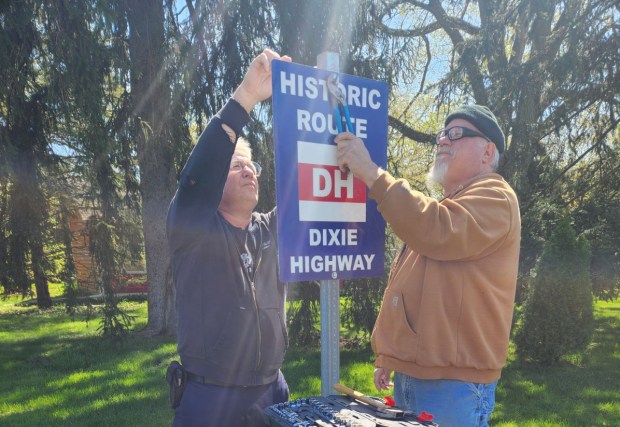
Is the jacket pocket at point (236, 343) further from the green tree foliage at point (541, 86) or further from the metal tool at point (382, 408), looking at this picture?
the green tree foliage at point (541, 86)

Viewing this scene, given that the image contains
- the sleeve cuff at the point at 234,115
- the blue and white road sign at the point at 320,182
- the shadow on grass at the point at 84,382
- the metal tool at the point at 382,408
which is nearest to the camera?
the metal tool at the point at 382,408

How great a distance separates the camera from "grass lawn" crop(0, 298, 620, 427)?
16.0 ft

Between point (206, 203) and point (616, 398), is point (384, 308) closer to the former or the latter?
point (206, 203)

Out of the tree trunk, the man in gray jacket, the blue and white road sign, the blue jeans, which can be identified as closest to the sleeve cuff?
the man in gray jacket

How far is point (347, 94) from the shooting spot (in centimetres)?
185

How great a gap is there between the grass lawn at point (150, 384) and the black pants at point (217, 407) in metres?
3.07

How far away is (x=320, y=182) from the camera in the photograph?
1754mm

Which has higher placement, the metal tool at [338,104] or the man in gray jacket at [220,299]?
the metal tool at [338,104]

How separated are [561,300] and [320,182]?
5.81 m

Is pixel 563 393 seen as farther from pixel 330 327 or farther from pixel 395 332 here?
pixel 330 327

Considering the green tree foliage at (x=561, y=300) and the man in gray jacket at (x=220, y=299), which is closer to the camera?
the man in gray jacket at (x=220, y=299)

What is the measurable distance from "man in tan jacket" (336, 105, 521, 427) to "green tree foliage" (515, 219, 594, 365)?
5.14m

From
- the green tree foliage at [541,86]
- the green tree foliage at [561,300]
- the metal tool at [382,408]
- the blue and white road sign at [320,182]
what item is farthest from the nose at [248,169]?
the green tree foliage at [561,300]

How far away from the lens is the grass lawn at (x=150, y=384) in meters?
4.88
